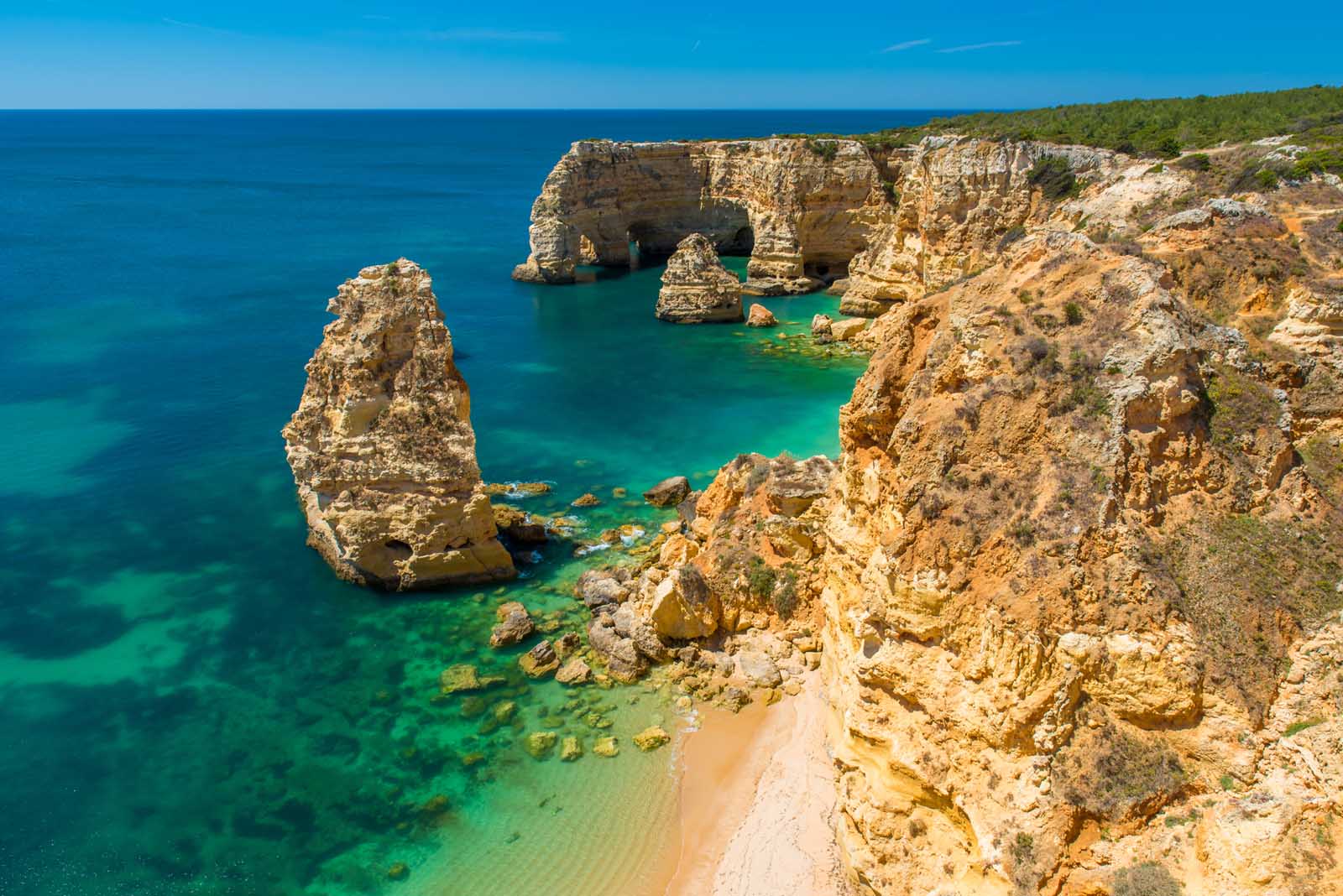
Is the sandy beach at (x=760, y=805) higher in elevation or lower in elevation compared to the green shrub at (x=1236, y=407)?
lower

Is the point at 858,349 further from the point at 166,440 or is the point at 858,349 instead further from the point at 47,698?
the point at 47,698

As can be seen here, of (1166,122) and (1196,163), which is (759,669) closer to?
(1196,163)

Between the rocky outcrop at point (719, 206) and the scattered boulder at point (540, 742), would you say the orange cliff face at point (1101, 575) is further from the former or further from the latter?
the rocky outcrop at point (719, 206)

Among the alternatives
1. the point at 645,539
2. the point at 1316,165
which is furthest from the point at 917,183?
the point at 645,539

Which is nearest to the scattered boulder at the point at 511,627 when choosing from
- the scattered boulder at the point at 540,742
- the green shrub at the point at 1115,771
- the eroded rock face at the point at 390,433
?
the eroded rock face at the point at 390,433

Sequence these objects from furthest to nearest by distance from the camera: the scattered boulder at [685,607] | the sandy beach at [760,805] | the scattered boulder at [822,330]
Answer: the scattered boulder at [822,330] → the scattered boulder at [685,607] → the sandy beach at [760,805]
